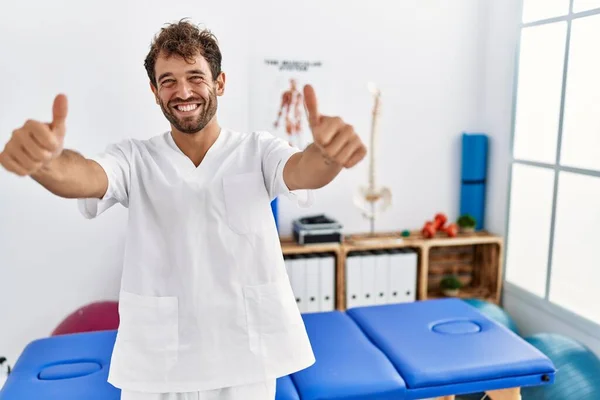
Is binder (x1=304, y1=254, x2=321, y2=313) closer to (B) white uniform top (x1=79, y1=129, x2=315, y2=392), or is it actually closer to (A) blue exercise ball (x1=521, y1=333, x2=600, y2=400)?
(A) blue exercise ball (x1=521, y1=333, x2=600, y2=400)

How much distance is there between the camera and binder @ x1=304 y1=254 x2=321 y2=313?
9.36 ft

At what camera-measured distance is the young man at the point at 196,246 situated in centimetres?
129

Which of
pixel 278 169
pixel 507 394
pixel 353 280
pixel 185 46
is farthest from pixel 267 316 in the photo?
pixel 353 280

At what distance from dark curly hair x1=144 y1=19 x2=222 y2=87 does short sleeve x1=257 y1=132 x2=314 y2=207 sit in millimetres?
212

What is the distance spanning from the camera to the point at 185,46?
127 centimetres

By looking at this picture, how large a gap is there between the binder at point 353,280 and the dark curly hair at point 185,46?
175 centimetres

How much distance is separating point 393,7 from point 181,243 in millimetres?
2275

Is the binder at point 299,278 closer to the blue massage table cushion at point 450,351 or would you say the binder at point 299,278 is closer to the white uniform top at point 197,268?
the blue massage table cushion at point 450,351

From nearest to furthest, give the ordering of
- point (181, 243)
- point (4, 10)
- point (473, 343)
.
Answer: point (181, 243) < point (473, 343) < point (4, 10)

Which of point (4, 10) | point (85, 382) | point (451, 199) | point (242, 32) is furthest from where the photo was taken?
point (451, 199)

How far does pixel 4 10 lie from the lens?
2.55 meters

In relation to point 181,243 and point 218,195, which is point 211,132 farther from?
point 181,243

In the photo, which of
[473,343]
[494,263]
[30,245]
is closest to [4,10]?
[30,245]

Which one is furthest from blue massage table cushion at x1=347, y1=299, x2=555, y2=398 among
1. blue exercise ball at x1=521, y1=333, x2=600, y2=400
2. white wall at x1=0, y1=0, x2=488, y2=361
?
white wall at x1=0, y1=0, x2=488, y2=361
